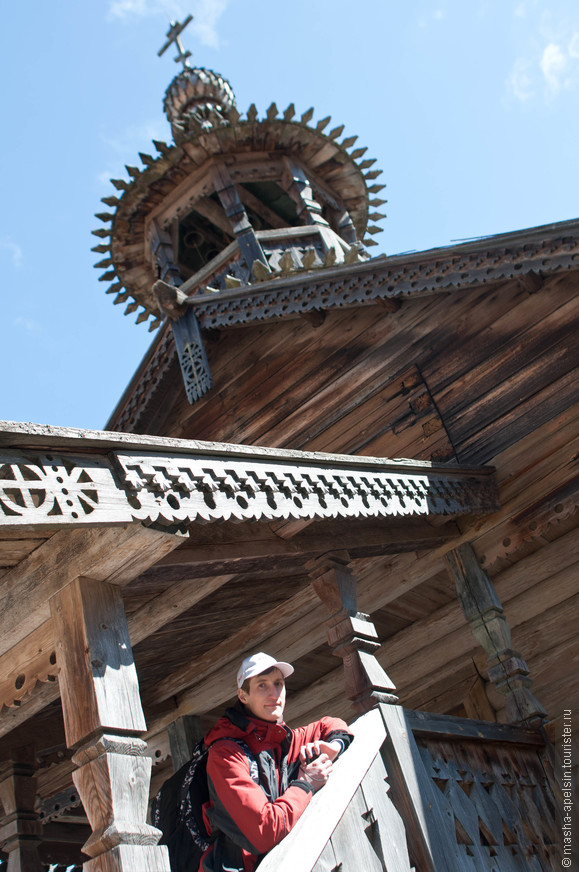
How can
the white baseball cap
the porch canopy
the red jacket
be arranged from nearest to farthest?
the porch canopy → the red jacket → the white baseball cap

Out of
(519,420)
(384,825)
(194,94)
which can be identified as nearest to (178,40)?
(194,94)

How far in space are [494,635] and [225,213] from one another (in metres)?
7.42

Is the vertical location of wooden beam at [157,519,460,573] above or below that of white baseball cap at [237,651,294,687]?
above

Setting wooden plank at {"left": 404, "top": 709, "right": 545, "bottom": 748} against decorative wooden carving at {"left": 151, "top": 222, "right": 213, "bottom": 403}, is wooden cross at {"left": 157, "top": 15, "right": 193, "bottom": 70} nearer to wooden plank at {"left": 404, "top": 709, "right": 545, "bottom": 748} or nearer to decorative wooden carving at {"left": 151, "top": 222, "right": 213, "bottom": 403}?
decorative wooden carving at {"left": 151, "top": 222, "right": 213, "bottom": 403}

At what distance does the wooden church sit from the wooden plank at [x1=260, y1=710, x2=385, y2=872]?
1 centimetres

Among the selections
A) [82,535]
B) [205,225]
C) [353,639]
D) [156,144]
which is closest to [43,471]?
[82,535]

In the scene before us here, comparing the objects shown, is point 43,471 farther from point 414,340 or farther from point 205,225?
point 205,225

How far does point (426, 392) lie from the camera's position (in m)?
7.00

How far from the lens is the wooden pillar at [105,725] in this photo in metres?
2.83

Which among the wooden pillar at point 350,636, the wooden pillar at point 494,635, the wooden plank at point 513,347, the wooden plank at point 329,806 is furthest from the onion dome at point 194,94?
the wooden plank at point 329,806

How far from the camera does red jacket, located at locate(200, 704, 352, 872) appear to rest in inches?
126

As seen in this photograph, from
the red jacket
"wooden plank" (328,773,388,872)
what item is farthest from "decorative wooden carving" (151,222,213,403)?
"wooden plank" (328,773,388,872)

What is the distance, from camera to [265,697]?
369 cm

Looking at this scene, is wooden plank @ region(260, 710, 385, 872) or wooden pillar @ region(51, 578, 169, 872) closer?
wooden pillar @ region(51, 578, 169, 872)
